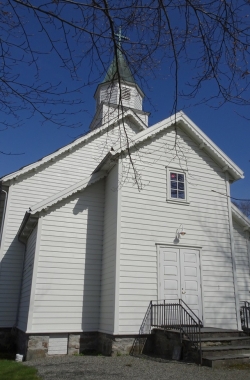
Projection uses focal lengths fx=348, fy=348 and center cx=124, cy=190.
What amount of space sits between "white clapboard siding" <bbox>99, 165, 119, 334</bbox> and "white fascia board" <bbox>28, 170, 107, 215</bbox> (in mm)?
453

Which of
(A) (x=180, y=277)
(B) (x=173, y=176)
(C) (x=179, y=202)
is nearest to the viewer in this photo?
(A) (x=180, y=277)

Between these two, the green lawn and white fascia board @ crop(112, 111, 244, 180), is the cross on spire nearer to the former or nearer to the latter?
the green lawn

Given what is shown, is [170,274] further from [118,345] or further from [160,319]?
[118,345]

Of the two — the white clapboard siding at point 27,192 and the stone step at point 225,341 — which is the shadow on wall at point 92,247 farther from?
the stone step at point 225,341

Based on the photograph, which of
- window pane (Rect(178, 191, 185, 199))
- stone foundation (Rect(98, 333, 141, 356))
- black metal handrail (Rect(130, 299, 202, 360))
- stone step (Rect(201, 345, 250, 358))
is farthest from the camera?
window pane (Rect(178, 191, 185, 199))

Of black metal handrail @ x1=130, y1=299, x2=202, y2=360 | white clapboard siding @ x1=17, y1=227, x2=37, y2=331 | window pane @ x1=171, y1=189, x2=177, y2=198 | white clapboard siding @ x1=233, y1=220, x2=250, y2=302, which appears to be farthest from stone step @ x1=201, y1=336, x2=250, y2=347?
white clapboard siding @ x1=17, y1=227, x2=37, y2=331

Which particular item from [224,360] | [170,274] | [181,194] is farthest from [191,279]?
[224,360]

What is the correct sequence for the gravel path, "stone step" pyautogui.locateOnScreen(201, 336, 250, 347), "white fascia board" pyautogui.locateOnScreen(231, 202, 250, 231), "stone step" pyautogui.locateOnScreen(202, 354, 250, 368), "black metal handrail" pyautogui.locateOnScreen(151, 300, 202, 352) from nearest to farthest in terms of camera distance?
the gravel path → "stone step" pyautogui.locateOnScreen(202, 354, 250, 368) → "stone step" pyautogui.locateOnScreen(201, 336, 250, 347) → "black metal handrail" pyautogui.locateOnScreen(151, 300, 202, 352) → "white fascia board" pyautogui.locateOnScreen(231, 202, 250, 231)

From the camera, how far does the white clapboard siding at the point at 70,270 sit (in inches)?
430

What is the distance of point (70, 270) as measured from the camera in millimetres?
11547

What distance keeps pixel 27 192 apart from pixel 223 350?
980cm

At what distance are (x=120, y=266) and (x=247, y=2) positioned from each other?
26.8 feet

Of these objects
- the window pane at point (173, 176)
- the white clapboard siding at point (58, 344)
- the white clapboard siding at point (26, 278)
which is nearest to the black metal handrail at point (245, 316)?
the window pane at point (173, 176)

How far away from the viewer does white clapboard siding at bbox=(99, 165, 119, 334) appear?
35.0 ft
